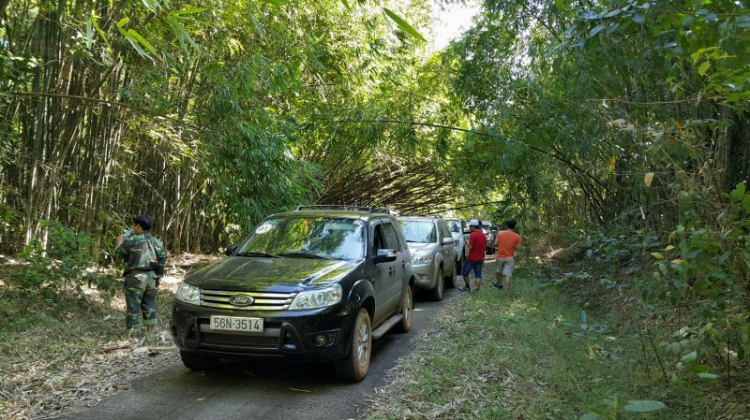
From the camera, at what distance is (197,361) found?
5.33 metres

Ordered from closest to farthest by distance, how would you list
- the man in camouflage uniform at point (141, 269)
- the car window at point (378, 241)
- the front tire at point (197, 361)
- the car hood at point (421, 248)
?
1. the front tire at point (197, 361)
2. the car window at point (378, 241)
3. the man in camouflage uniform at point (141, 269)
4. the car hood at point (421, 248)

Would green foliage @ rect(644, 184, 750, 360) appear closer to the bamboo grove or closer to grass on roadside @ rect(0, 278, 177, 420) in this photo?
grass on roadside @ rect(0, 278, 177, 420)

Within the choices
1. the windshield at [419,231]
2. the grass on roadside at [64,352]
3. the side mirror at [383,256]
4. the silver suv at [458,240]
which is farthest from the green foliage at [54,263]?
the silver suv at [458,240]

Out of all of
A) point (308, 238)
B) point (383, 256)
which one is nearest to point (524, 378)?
point (383, 256)

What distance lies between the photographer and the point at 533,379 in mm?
5035

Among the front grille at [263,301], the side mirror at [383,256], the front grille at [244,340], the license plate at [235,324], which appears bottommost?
the front grille at [244,340]

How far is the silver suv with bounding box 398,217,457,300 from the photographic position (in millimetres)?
10047

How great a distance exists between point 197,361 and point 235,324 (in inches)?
34.7

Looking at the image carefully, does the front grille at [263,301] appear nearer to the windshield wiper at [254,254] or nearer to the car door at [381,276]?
the windshield wiper at [254,254]

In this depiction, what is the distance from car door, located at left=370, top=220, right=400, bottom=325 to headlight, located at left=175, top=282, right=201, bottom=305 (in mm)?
1711

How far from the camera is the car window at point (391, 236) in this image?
6918mm

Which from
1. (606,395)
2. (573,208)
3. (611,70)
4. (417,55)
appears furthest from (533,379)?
(573,208)

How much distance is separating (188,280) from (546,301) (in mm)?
6181

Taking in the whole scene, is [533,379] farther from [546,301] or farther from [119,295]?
[119,295]
